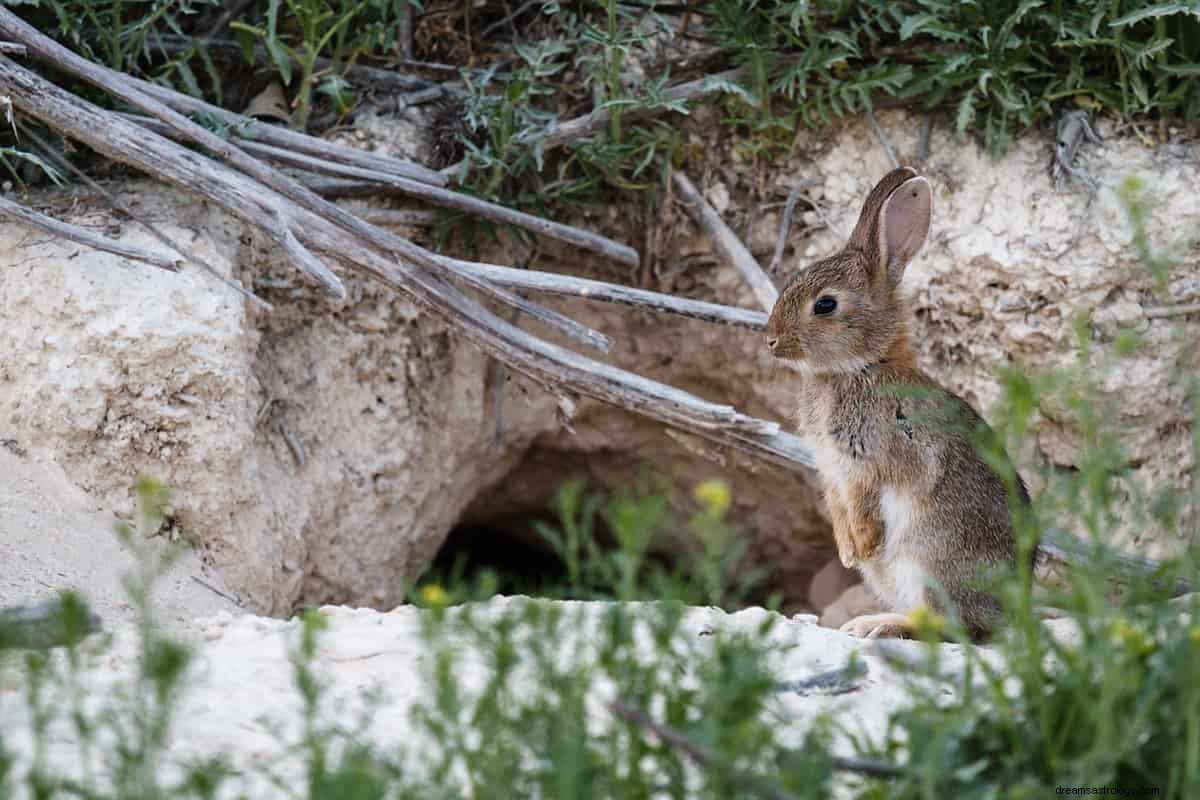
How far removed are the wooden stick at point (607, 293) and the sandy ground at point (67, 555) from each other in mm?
1464

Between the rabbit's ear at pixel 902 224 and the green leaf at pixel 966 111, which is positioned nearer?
the rabbit's ear at pixel 902 224

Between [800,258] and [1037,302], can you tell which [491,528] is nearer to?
[800,258]

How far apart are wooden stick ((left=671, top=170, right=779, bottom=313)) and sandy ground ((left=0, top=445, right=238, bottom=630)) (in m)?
2.42

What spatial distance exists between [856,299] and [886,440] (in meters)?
0.51

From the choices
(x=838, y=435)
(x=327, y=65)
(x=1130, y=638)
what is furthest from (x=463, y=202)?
(x=1130, y=638)

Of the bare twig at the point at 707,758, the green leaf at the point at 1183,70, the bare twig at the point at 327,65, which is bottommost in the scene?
the bare twig at the point at 707,758

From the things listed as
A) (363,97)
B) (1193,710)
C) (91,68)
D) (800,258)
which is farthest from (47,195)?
(1193,710)

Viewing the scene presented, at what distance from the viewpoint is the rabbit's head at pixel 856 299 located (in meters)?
5.14

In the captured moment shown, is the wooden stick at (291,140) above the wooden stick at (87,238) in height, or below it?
above

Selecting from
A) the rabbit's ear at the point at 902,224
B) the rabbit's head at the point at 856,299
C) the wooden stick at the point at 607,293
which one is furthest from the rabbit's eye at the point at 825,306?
the wooden stick at the point at 607,293

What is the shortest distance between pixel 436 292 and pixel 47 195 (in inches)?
56.0

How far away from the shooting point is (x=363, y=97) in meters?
6.22

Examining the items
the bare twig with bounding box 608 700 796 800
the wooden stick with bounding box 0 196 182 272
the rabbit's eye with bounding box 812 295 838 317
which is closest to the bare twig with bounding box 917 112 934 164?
the rabbit's eye with bounding box 812 295 838 317

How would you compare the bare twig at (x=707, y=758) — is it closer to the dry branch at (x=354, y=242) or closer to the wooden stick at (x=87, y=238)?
the dry branch at (x=354, y=242)
